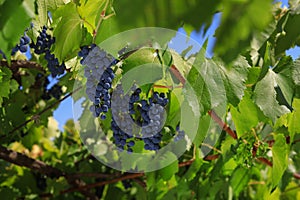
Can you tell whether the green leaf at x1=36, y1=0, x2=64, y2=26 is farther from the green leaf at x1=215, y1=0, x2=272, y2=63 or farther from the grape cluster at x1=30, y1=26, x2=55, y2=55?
the green leaf at x1=215, y1=0, x2=272, y2=63

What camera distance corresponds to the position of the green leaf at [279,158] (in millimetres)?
1641

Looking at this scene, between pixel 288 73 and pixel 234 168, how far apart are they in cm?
72

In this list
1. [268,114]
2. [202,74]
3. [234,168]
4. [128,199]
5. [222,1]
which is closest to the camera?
[222,1]

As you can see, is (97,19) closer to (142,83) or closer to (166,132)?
(142,83)

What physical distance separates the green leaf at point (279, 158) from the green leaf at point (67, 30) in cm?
80

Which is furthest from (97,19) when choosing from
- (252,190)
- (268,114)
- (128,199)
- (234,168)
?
(252,190)

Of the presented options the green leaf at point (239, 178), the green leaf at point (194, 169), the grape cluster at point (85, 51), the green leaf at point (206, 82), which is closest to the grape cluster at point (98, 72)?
the grape cluster at point (85, 51)

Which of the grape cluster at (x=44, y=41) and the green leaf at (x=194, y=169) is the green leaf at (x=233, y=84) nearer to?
the grape cluster at (x=44, y=41)

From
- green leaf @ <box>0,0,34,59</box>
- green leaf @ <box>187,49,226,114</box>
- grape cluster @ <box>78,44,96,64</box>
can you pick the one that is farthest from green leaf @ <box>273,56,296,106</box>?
green leaf @ <box>0,0,34,59</box>

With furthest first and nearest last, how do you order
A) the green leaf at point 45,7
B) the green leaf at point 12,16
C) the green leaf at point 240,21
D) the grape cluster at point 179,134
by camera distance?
1. the grape cluster at point 179,134
2. the green leaf at point 45,7
3. the green leaf at point 12,16
4. the green leaf at point 240,21

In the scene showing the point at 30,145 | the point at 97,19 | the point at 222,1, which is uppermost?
the point at 30,145

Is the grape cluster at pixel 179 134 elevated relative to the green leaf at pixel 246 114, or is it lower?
elevated

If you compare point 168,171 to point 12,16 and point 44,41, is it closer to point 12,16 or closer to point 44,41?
point 44,41

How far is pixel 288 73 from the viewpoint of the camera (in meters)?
1.46
